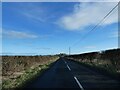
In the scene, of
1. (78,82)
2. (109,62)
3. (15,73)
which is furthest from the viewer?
(109,62)

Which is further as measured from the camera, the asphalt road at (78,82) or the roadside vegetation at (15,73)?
the roadside vegetation at (15,73)

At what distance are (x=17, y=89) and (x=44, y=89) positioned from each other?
1372 millimetres

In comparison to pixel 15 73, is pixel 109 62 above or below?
above

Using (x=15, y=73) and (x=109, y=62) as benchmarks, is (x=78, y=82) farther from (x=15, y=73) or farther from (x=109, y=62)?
(x=109, y=62)

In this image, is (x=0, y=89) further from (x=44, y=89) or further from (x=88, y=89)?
(x=88, y=89)

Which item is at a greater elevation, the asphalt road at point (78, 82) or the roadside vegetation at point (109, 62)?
the roadside vegetation at point (109, 62)

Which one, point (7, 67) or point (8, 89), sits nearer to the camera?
point (8, 89)

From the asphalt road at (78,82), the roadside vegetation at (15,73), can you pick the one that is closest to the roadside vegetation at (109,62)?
the asphalt road at (78,82)

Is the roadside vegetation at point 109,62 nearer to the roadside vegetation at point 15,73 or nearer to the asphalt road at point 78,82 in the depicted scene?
the asphalt road at point 78,82

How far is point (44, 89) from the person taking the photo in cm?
1384

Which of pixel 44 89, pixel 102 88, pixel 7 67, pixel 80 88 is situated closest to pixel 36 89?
pixel 44 89

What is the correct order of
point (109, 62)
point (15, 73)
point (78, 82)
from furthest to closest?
point (109, 62) → point (15, 73) → point (78, 82)

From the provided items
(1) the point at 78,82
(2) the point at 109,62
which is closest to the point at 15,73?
(1) the point at 78,82

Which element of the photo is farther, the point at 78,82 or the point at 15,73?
the point at 15,73
